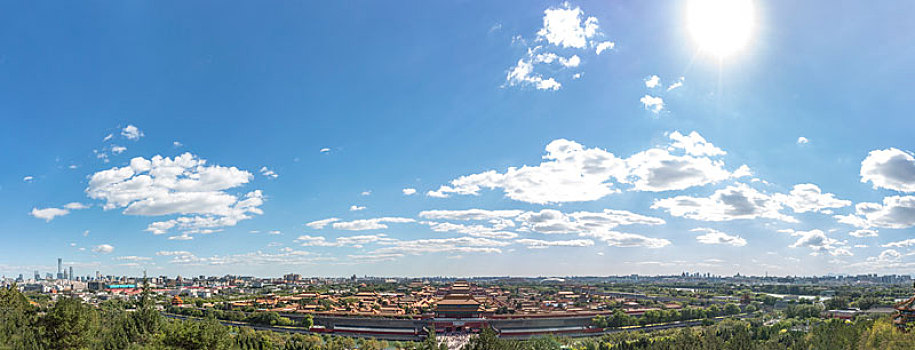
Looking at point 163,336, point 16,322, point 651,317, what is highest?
point 163,336

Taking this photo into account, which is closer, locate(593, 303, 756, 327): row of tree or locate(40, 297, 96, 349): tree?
locate(40, 297, 96, 349): tree

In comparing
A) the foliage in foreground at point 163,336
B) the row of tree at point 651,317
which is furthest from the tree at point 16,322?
the row of tree at point 651,317

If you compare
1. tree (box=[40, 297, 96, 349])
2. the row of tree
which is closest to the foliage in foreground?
tree (box=[40, 297, 96, 349])

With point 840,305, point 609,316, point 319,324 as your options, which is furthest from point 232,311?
point 840,305

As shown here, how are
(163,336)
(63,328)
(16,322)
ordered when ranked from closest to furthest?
(163,336), (63,328), (16,322)

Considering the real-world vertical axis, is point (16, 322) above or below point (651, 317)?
above

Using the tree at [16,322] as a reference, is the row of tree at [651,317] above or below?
below

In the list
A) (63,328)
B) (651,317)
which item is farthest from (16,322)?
(651,317)

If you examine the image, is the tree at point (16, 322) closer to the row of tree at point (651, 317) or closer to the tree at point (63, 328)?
→ the tree at point (63, 328)

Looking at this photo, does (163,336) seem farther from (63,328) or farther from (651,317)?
(651,317)

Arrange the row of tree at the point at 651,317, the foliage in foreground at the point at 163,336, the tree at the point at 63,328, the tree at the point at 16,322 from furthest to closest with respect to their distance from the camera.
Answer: the row of tree at the point at 651,317
the tree at the point at 63,328
the tree at the point at 16,322
the foliage in foreground at the point at 163,336

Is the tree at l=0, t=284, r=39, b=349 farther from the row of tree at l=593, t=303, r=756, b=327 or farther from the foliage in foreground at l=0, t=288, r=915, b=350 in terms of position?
the row of tree at l=593, t=303, r=756, b=327

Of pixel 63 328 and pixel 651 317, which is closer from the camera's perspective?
pixel 63 328
